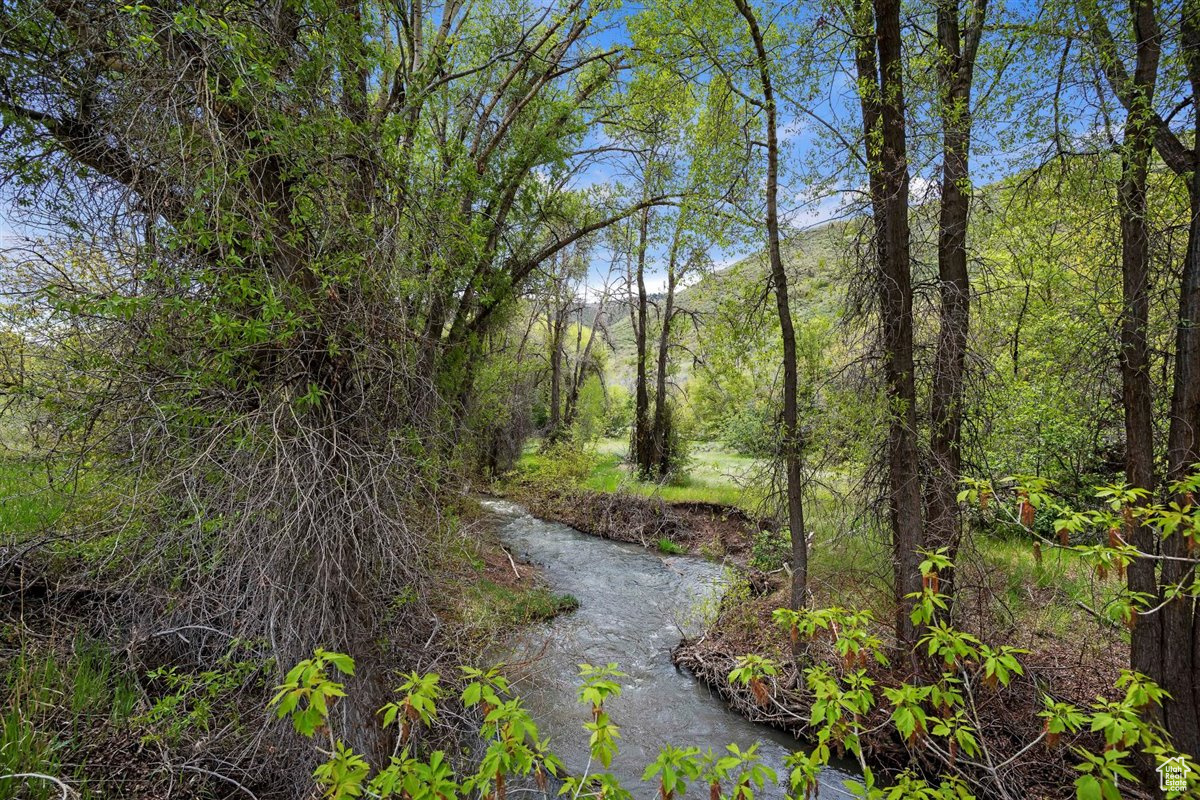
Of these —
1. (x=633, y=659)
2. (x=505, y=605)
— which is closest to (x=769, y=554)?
(x=633, y=659)

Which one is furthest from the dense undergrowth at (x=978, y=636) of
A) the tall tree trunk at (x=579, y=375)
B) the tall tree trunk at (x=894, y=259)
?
the tall tree trunk at (x=579, y=375)

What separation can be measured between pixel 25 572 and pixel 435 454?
143 inches

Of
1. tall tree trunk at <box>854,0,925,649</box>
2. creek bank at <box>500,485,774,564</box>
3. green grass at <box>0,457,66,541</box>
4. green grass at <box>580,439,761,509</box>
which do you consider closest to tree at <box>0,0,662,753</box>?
green grass at <box>0,457,66,541</box>

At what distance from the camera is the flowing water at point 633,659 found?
216 inches

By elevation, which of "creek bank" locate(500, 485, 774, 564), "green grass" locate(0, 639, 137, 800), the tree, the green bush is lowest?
"creek bank" locate(500, 485, 774, 564)

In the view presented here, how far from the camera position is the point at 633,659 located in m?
7.28

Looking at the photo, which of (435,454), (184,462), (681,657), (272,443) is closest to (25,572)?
(184,462)

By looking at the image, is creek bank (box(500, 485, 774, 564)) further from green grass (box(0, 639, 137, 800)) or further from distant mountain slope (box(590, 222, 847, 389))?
green grass (box(0, 639, 137, 800))

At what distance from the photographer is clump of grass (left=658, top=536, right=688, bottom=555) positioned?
1219 centimetres

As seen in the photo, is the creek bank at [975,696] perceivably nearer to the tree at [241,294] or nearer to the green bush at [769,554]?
the green bush at [769,554]

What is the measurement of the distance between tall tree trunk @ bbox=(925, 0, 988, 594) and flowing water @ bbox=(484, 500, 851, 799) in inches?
114

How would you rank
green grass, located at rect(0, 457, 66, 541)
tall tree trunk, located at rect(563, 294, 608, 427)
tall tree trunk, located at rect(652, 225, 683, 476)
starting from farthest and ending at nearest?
1. tall tree trunk, located at rect(563, 294, 608, 427)
2. tall tree trunk, located at rect(652, 225, 683, 476)
3. green grass, located at rect(0, 457, 66, 541)

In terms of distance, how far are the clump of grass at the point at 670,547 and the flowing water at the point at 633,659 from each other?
1.15ft

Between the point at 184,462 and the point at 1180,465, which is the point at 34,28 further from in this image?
the point at 1180,465
